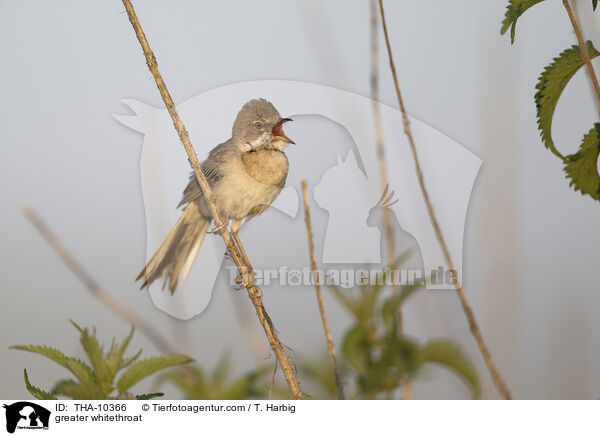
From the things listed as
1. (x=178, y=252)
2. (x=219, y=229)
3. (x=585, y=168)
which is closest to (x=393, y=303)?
(x=585, y=168)

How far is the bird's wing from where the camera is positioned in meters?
1.48

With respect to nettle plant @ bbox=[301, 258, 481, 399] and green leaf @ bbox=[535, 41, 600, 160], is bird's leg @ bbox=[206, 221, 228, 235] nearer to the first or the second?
nettle plant @ bbox=[301, 258, 481, 399]

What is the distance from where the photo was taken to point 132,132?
155 centimetres

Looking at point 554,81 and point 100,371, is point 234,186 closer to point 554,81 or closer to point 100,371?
point 100,371

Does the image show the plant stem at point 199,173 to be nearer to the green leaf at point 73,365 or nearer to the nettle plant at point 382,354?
the nettle plant at point 382,354

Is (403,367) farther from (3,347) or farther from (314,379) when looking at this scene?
(3,347)

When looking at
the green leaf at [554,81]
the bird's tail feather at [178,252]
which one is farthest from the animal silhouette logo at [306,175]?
the green leaf at [554,81]

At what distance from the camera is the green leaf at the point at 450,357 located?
3.18 ft

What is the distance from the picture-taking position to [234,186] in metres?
1.46
